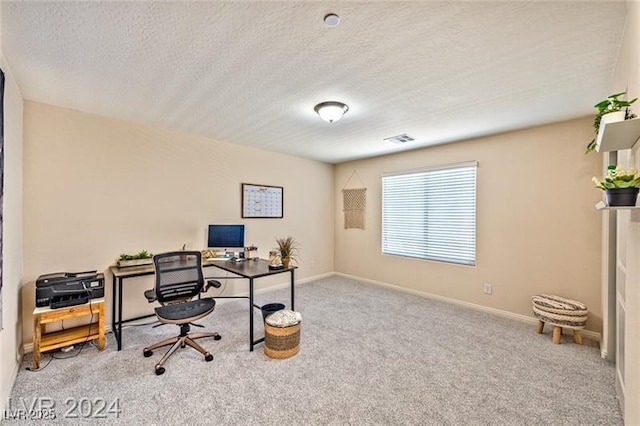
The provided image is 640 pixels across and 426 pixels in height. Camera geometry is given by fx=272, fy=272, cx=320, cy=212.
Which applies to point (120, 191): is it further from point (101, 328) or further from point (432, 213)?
point (432, 213)

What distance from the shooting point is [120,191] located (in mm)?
3180

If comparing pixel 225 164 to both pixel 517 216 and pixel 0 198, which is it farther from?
pixel 517 216

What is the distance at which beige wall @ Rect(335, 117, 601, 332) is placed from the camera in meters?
2.96

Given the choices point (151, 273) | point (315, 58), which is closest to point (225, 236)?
point (151, 273)

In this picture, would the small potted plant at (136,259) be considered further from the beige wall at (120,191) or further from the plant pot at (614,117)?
the plant pot at (614,117)

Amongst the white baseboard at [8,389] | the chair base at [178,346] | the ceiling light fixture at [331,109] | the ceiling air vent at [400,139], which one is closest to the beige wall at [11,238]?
the white baseboard at [8,389]

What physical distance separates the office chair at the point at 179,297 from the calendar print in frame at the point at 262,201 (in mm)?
1651

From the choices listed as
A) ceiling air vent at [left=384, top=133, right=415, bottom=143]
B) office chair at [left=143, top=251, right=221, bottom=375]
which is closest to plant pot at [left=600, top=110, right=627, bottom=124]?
ceiling air vent at [left=384, top=133, right=415, bottom=143]

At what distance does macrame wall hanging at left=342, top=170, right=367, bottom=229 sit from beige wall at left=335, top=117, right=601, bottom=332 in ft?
4.08

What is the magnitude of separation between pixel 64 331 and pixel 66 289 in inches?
20.9

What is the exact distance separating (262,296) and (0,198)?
3.20 m

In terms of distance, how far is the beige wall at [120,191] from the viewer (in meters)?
2.70

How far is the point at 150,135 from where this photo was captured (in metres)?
3.40

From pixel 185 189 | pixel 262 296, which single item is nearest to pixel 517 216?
pixel 262 296
